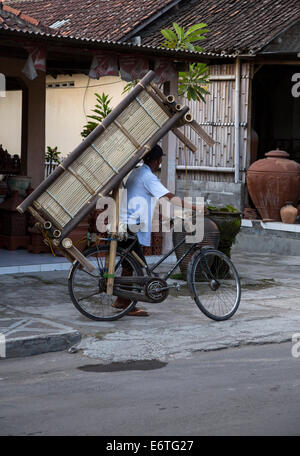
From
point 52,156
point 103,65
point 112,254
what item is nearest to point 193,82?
point 103,65

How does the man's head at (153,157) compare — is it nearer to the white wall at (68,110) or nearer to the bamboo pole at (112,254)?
the bamboo pole at (112,254)

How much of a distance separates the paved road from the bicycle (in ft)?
3.66

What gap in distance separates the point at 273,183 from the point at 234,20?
422 cm

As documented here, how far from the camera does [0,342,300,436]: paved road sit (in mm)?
4980

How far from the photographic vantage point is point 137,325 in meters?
8.10

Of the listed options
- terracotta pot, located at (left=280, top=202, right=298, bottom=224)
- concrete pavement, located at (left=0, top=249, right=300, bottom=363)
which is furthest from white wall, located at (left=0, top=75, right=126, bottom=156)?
concrete pavement, located at (left=0, top=249, right=300, bottom=363)

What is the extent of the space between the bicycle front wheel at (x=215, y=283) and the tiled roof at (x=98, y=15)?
10.5 metres

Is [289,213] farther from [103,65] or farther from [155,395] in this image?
[155,395]

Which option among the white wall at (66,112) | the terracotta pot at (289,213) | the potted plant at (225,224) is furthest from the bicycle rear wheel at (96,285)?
the white wall at (66,112)

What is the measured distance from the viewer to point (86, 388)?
5.91m

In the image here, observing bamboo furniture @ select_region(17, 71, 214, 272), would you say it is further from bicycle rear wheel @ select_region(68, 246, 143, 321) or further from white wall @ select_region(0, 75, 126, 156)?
white wall @ select_region(0, 75, 126, 156)

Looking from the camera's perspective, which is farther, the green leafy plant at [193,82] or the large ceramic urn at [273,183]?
the large ceramic urn at [273,183]

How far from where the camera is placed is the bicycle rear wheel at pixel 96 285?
8102 millimetres

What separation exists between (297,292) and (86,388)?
491 cm
